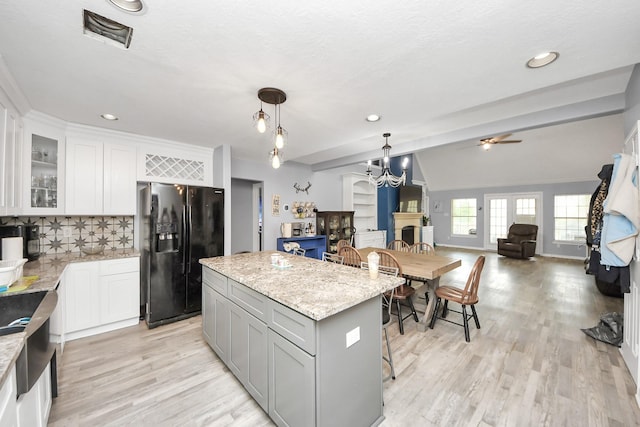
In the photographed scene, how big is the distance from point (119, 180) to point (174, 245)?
1084 mm

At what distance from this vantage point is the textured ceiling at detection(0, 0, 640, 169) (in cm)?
132

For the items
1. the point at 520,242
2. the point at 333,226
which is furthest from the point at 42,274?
the point at 520,242

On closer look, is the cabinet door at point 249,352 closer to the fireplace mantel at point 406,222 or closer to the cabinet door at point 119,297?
the cabinet door at point 119,297

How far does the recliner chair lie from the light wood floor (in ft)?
14.8

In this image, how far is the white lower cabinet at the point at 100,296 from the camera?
8.92 ft

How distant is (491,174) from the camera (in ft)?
26.4

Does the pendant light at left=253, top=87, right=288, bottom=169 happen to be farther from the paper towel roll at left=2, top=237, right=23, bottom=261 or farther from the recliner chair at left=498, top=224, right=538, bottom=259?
the recliner chair at left=498, top=224, right=538, bottom=259

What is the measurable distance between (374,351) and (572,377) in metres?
1.89

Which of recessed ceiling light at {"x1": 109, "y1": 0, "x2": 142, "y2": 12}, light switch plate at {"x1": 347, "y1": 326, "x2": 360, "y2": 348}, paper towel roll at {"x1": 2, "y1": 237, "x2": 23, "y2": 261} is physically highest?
recessed ceiling light at {"x1": 109, "y1": 0, "x2": 142, "y2": 12}

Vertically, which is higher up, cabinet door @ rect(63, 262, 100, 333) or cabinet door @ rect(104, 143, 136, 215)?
cabinet door @ rect(104, 143, 136, 215)

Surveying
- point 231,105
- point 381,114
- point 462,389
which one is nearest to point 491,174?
point 381,114

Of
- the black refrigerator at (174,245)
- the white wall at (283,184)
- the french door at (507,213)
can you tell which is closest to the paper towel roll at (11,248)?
the black refrigerator at (174,245)

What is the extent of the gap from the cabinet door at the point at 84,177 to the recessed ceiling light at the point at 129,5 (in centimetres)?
248

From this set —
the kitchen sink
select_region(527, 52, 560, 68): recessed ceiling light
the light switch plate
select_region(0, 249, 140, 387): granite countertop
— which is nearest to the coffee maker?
select_region(0, 249, 140, 387): granite countertop
